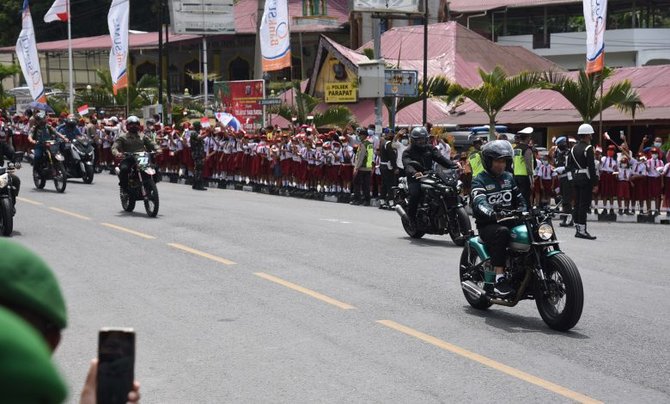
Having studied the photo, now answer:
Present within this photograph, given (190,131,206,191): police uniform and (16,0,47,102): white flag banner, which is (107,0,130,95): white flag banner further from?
(190,131,206,191): police uniform

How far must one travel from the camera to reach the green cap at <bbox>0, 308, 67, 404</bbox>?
1.68m

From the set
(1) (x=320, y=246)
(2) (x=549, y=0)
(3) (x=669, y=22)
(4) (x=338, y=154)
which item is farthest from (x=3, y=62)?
(1) (x=320, y=246)

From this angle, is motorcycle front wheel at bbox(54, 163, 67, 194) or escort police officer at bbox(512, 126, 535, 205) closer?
escort police officer at bbox(512, 126, 535, 205)

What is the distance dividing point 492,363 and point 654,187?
14.0 metres

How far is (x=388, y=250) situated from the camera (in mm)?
14305

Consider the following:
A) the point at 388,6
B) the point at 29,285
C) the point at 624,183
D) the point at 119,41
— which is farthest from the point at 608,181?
the point at 29,285

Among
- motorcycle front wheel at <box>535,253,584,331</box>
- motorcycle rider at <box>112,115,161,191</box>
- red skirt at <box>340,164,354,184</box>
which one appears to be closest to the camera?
motorcycle front wheel at <box>535,253,584,331</box>

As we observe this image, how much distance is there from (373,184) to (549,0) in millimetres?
33658

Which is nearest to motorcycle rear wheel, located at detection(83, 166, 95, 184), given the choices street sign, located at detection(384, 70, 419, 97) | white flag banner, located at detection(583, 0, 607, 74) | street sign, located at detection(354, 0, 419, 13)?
street sign, located at detection(384, 70, 419, 97)

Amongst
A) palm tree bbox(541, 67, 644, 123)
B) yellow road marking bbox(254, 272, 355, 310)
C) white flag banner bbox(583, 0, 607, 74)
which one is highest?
white flag banner bbox(583, 0, 607, 74)

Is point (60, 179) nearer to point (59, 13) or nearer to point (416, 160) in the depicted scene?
point (416, 160)

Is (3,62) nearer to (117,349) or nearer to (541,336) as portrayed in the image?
(541,336)

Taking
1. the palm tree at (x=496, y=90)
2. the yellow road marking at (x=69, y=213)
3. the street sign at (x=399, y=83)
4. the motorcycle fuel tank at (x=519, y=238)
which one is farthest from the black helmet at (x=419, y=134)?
the palm tree at (x=496, y=90)

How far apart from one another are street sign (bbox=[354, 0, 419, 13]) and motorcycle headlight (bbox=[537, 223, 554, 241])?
21408 mm
